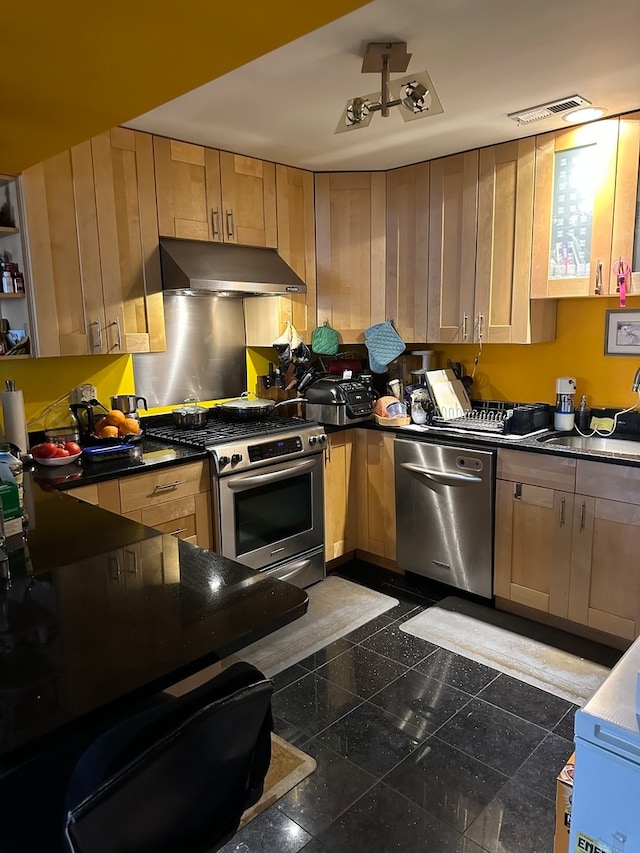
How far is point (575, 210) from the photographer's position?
112 inches

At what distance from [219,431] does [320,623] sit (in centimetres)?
109

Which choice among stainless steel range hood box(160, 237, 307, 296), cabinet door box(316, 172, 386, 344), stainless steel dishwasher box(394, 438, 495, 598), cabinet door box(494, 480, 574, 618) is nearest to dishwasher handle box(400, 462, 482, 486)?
stainless steel dishwasher box(394, 438, 495, 598)

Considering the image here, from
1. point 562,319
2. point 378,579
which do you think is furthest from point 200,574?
point 562,319

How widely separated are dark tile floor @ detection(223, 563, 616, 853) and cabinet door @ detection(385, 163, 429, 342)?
176 cm

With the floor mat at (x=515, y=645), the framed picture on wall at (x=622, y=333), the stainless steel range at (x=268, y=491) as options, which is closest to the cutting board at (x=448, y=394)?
the stainless steel range at (x=268, y=491)

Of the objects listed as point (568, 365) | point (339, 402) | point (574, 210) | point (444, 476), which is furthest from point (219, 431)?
point (574, 210)

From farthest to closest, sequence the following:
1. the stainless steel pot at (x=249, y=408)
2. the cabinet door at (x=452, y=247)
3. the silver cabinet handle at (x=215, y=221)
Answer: the stainless steel pot at (x=249, y=408) < the cabinet door at (x=452, y=247) < the silver cabinet handle at (x=215, y=221)

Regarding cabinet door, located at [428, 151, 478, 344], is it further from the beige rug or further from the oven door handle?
the beige rug

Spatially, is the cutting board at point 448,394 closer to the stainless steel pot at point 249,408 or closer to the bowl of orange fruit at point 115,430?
the stainless steel pot at point 249,408

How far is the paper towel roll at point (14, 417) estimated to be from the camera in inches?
101

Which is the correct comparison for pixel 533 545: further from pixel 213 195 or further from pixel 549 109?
pixel 213 195

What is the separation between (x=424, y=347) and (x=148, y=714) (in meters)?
3.25

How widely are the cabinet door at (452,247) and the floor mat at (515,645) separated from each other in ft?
4.80

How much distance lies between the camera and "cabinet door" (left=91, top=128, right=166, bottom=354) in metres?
2.67
